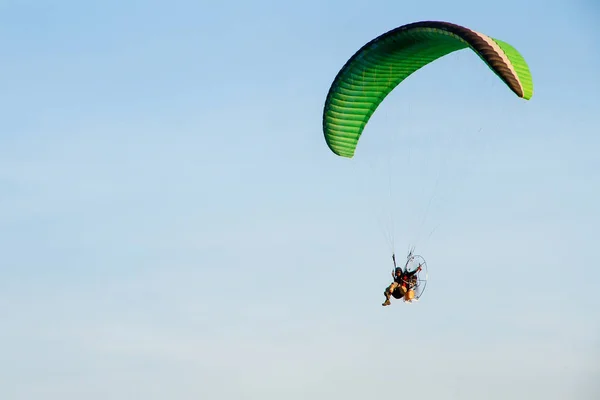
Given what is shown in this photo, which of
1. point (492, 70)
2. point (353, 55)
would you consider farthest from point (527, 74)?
point (353, 55)

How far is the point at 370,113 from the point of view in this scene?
5394 centimetres

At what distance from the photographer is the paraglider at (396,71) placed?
4897cm

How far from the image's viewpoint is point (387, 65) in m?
52.6

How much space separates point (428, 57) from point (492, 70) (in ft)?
15.3

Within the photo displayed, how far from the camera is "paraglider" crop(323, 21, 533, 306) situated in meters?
49.0

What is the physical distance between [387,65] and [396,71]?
0.68 metres

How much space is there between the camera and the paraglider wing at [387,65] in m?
49.2

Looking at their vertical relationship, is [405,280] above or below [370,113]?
below

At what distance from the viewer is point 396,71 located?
5322 cm

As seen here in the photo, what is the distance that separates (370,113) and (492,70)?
598 centimetres

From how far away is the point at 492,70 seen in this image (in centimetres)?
4859

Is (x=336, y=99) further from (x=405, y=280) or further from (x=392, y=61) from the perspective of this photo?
(x=405, y=280)

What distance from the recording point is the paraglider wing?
4919 cm

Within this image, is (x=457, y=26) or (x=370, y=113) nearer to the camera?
(x=457, y=26)
